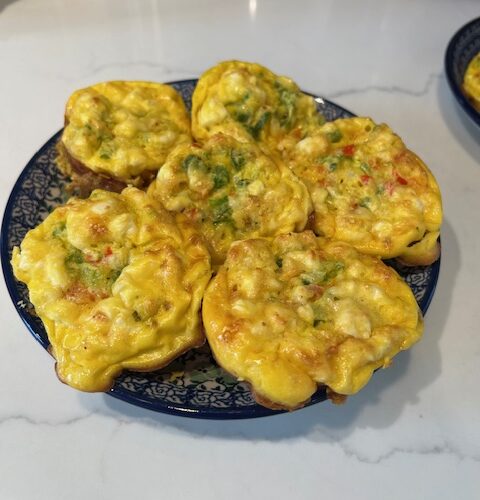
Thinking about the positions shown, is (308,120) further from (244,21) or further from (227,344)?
(244,21)

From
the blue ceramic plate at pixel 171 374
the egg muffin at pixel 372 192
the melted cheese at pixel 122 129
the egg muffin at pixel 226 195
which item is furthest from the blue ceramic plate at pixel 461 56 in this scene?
the melted cheese at pixel 122 129

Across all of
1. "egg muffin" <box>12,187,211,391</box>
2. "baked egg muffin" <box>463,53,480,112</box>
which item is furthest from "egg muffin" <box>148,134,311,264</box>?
"baked egg muffin" <box>463,53,480,112</box>

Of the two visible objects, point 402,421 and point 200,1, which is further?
point 200,1

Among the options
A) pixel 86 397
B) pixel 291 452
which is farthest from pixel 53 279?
pixel 291 452

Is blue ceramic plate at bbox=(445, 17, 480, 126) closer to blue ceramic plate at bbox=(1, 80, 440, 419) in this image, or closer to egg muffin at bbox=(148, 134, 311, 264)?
blue ceramic plate at bbox=(1, 80, 440, 419)

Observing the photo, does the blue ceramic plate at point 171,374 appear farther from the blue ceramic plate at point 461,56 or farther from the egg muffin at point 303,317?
the blue ceramic plate at point 461,56
